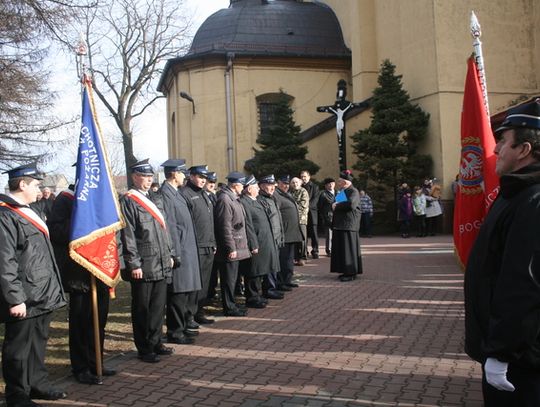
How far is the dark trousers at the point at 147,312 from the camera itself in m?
6.24

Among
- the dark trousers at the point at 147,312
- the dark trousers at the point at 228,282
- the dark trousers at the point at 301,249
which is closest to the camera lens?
the dark trousers at the point at 147,312

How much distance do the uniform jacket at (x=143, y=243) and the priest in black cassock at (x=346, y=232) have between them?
18.3 feet

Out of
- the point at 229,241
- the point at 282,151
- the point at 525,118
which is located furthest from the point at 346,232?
the point at 282,151

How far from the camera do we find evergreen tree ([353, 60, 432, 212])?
2081 centimetres

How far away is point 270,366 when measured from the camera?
6047 mm

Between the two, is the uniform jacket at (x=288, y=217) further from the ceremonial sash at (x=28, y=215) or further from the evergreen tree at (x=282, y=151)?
the evergreen tree at (x=282, y=151)

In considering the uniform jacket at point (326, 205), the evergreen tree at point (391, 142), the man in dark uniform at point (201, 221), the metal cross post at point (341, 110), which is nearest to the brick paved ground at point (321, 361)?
the man in dark uniform at point (201, 221)

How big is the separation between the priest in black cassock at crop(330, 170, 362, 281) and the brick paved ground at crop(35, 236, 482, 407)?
1257 millimetres

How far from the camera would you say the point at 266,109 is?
29.2 m

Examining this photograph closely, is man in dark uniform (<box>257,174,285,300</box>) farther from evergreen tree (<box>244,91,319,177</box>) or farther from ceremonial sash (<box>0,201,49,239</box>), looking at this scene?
evergreen tree (<box>244,91,319,177</box>)

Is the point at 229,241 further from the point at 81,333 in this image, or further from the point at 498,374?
the point at 498,374

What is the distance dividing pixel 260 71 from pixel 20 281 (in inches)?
978

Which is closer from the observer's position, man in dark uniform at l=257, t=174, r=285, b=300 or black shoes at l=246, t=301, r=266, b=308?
black shoes at l=246, t=301, r=266, b=308

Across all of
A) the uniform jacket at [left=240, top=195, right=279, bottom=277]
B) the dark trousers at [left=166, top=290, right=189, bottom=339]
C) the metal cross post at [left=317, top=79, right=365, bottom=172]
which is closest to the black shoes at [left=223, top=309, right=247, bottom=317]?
the uniform jacket at [left=240, top=195, right=279, bottom=277]
